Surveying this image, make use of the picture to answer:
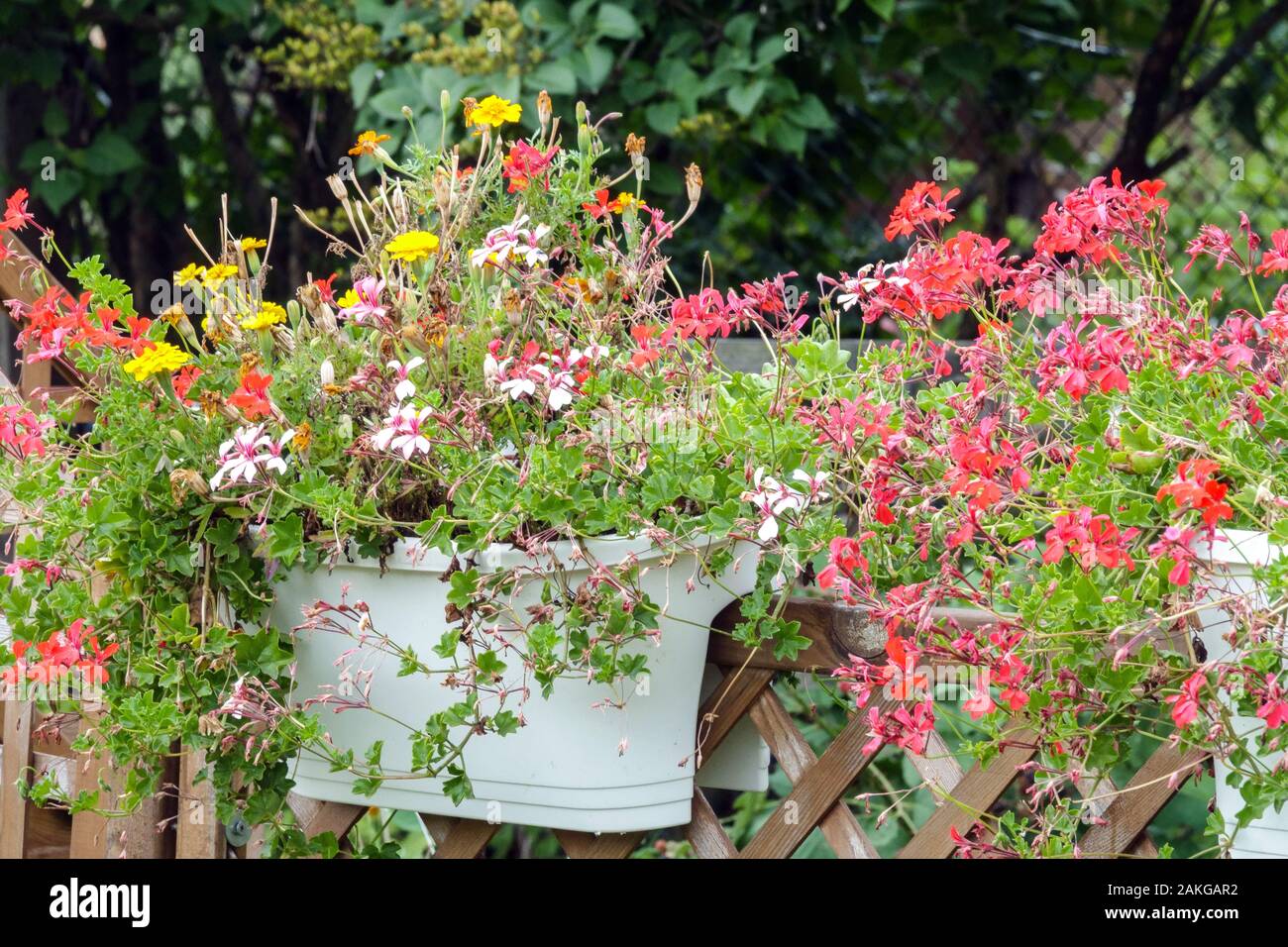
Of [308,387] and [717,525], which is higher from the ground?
[308,387]

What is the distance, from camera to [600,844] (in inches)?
41.9

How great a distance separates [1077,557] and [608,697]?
351 mm

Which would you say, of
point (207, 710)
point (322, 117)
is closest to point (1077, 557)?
point (207, 710)

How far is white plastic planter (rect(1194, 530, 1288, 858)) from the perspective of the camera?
30.8 inches

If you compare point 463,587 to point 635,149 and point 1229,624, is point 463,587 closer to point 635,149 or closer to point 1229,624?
point 635,149

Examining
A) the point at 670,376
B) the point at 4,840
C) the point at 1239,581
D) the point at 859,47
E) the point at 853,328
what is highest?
the point at 859,47

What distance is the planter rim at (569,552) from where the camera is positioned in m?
0.93

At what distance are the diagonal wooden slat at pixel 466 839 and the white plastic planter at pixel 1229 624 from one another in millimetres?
574

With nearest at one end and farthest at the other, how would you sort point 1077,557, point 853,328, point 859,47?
point 1077,557 → point 859,47 → point 853,328

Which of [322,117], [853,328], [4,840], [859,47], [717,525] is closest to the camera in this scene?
[717,525]

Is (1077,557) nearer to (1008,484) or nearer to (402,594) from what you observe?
(1008,484)

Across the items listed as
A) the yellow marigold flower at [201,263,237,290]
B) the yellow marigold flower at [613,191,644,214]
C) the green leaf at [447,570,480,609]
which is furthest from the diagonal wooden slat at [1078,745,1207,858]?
the yellow marigold flower at [201,263,237,290]

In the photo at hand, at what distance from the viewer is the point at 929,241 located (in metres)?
1.00

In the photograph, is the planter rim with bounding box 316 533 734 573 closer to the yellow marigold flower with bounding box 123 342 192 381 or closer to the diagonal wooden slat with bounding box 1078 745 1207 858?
the yellow marigold flower with bounding box 123 342 192 381
